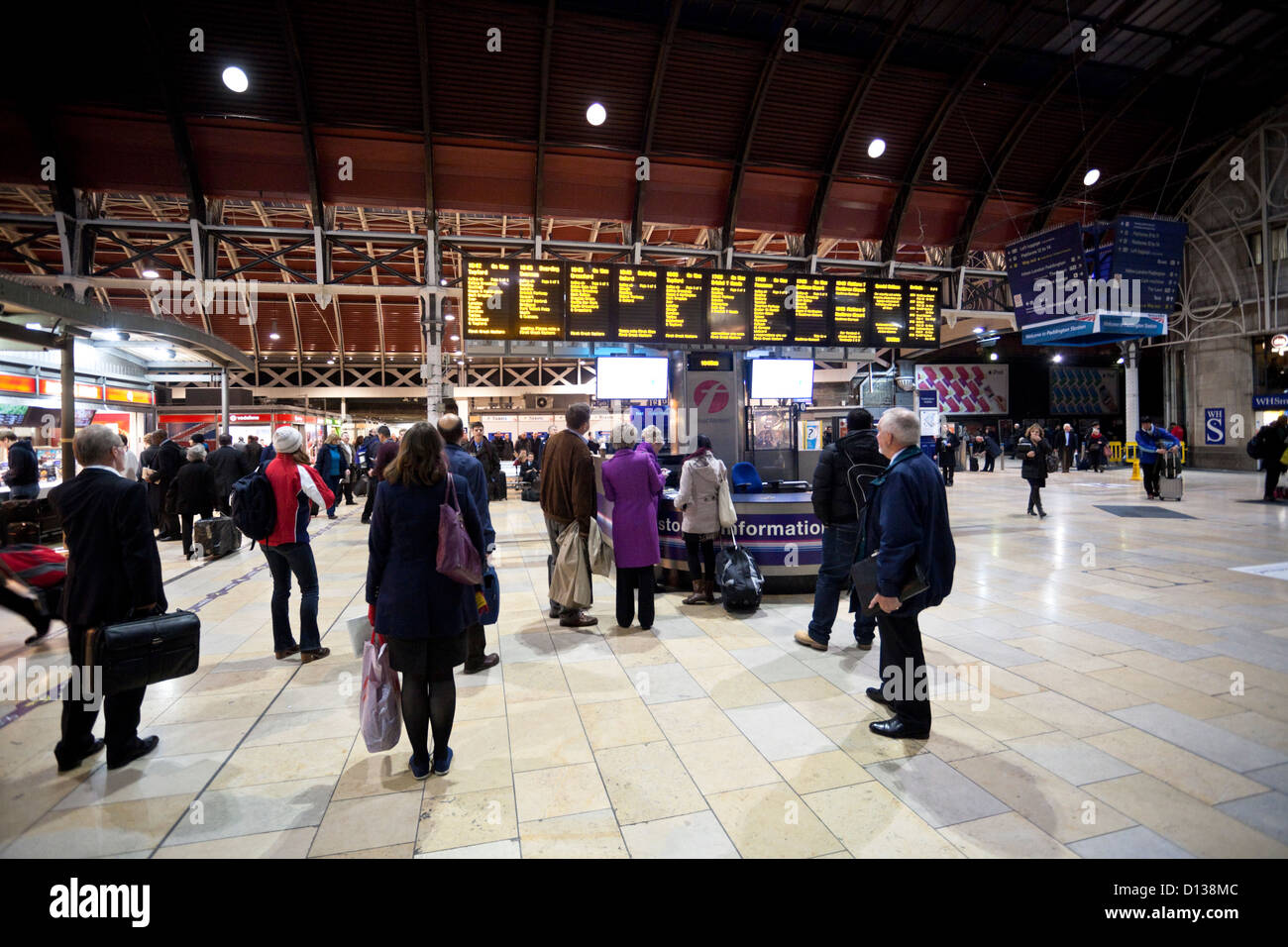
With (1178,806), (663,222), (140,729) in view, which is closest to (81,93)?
(663,222)

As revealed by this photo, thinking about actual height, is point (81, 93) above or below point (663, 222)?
above

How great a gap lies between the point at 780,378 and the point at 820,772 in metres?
7.52

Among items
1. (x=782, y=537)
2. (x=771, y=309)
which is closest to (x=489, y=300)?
(x=771, y=309)

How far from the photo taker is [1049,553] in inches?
319

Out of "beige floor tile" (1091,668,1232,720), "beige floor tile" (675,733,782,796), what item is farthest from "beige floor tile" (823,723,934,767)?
"beige floor tile" (1091,668,1232,720)

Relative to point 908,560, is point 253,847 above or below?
below

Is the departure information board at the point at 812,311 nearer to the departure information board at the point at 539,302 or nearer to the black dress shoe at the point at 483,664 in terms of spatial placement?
the departure information board at the point at 539,302

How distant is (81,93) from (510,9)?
7.43 meters

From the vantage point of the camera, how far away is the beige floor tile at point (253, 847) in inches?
91.7

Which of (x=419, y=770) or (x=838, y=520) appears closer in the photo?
(x=419, y=770)

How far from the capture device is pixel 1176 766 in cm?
285

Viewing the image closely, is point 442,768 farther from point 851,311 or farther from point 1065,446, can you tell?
point 1065,446

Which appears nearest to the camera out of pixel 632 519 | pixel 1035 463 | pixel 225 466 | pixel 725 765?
pixel 725 765
